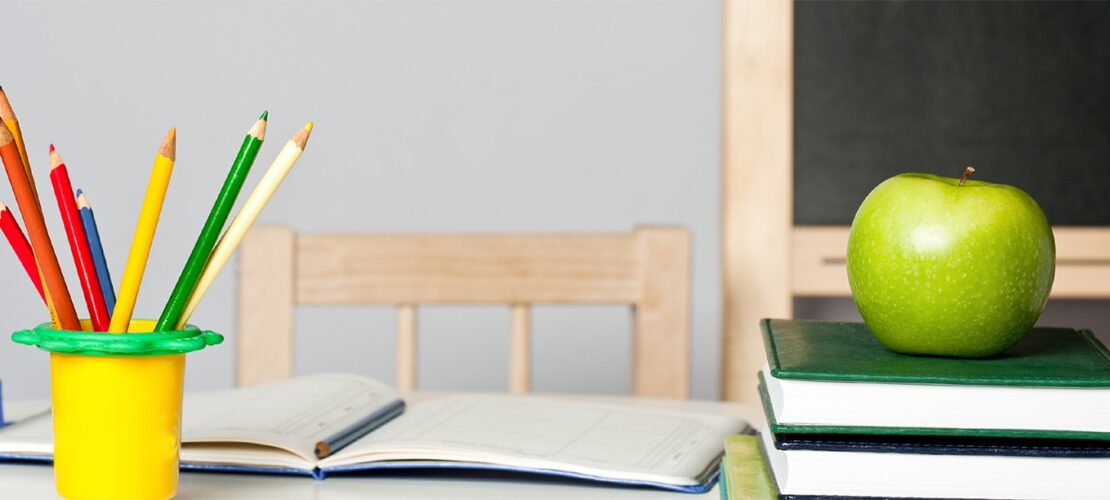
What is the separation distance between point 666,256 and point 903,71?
18.7 inches

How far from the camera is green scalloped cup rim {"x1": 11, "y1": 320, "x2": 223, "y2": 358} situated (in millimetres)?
566

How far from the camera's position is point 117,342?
566 millimetres

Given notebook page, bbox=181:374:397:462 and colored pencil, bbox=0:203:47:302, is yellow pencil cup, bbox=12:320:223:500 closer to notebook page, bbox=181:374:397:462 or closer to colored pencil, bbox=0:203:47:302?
colored pencil, bbox=0:203:47:302

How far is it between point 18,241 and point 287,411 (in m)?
0.28

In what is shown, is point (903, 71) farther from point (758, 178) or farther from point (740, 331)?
point (740, 331)

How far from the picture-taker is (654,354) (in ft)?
4.13

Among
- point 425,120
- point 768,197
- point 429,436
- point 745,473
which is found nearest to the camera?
point 745,473

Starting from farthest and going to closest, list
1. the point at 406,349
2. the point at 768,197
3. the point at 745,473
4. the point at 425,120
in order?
the point at 425,120 < the point at 768,197 < the point at 406,349 < the point at 745,473

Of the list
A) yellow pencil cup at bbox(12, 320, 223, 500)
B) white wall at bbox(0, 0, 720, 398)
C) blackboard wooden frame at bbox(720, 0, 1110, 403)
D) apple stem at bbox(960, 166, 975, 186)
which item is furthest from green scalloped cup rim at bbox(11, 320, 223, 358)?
white wall at bbox(0, 0, 720, 398)

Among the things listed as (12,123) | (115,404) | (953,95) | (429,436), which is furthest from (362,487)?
(953,95)

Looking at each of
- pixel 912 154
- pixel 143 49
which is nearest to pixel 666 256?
pixel 912 154

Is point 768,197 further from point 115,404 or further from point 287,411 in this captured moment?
point 115,404

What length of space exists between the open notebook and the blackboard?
2.36ft

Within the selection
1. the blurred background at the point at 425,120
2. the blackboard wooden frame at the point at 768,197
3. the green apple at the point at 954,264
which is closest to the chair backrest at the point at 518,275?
the blackboard wooden frame at the point at 768,197
